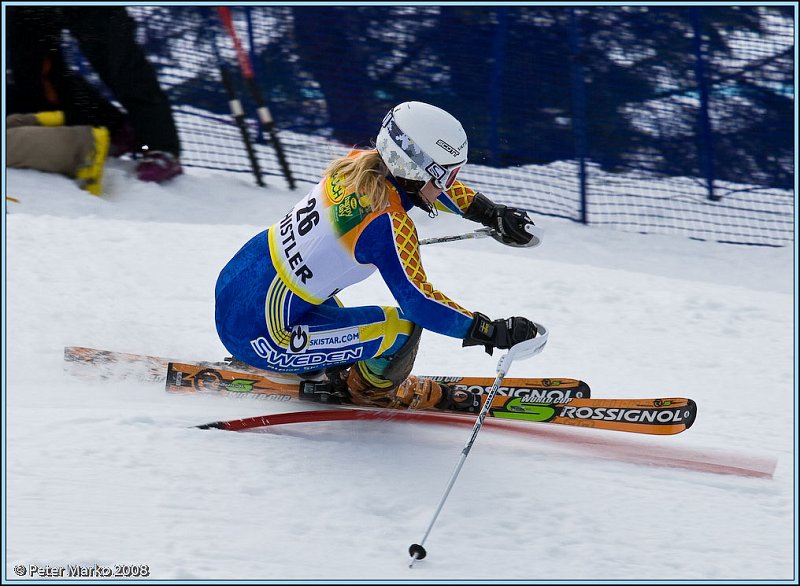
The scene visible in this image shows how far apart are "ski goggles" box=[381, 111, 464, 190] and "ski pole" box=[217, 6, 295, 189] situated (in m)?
4.44

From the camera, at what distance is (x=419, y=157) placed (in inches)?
142

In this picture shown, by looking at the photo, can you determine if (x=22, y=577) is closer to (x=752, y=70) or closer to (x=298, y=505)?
(x=298, y=505)

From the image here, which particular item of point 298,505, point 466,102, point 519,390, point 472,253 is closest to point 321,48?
point 466,102

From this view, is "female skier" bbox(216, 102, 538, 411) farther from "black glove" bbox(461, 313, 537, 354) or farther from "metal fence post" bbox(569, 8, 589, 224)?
"metal fence post" bbox(569, 8, 589, 224)

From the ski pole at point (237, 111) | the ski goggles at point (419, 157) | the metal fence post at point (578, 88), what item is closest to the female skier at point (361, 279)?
the ski goggles at point (419, 157)

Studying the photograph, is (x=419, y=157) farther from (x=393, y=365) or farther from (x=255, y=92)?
(x=255, y=92)

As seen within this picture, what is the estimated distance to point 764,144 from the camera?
25.2ft

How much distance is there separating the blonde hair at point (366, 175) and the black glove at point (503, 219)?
837 millimetres

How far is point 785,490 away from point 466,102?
481 cm

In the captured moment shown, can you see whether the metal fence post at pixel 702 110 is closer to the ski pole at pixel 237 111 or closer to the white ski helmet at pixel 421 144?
the ski pole at pixel 237 111

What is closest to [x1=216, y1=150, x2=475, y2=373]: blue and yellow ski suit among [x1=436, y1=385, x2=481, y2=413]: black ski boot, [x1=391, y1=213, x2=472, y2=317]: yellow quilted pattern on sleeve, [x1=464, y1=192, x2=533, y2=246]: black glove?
[x1=391, y1=213, x2=472, y2=317]: yellow quilted pattern on sleeve

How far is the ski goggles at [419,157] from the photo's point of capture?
11.8ft

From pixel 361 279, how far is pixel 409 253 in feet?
1.31

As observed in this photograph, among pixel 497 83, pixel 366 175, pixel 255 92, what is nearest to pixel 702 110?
pixel 497 83
